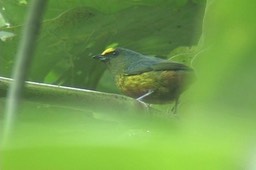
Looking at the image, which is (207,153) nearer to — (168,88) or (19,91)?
(19,91)

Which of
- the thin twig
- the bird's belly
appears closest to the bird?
the bird's belly

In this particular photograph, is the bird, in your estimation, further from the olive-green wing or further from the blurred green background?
the blurred green background

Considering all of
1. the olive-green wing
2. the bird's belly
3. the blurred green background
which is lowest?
the blurred green background

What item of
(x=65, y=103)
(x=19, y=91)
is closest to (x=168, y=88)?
(x=65, y=103)

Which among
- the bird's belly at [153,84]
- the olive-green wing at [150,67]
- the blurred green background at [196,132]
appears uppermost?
the olive-green wing at [150,67]

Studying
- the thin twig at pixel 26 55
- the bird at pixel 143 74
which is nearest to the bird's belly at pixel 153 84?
the bird at pixel 143 74

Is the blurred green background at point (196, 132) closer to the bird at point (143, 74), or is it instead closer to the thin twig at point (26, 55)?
the thin twig at point (26, 55)

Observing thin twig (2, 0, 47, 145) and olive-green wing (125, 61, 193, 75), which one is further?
olive-green wing (125, 61, 193, 75)

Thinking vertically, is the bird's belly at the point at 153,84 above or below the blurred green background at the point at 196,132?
above

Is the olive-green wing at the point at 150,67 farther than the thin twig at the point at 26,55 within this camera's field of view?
Yes
